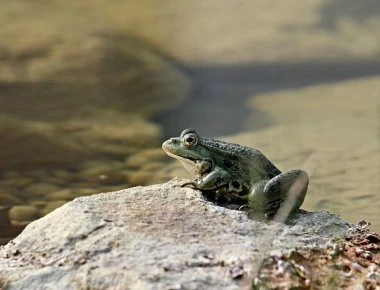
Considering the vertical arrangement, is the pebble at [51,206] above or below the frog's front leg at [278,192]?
above

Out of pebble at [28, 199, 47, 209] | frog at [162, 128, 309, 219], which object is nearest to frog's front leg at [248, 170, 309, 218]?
frog at [162, 128, 309, 219]

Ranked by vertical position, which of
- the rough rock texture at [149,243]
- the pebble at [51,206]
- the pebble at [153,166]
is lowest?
the rough rock texture at [149,243]

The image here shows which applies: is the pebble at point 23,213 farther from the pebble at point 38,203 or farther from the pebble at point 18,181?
the pebble at point 18,181

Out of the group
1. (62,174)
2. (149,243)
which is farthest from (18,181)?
(149,243)

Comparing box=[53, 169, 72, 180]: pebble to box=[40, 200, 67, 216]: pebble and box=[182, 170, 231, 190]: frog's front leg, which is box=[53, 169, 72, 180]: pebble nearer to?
box=[40, 200, 67, 216]: pebble

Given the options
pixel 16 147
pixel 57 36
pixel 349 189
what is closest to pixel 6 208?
pixel 16 147

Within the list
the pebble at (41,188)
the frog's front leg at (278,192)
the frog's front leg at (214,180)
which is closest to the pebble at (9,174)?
the pebble at (41,188)

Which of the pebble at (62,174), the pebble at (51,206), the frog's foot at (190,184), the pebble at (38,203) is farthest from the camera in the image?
the pebble at (62,174)
